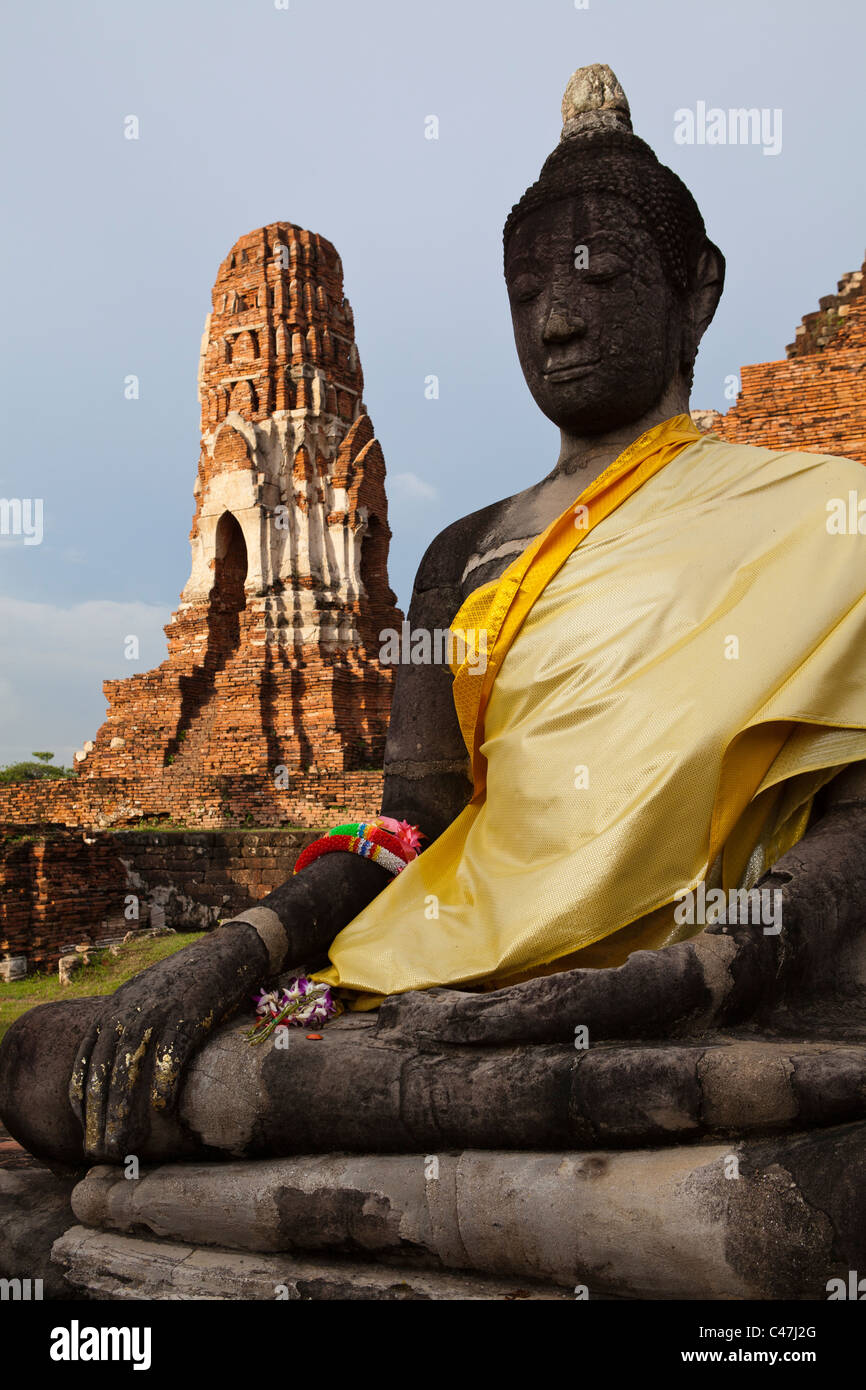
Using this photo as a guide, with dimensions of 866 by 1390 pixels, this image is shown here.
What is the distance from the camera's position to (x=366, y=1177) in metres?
1.78

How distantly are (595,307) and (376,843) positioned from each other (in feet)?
4.68

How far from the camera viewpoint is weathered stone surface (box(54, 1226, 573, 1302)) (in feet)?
5.51

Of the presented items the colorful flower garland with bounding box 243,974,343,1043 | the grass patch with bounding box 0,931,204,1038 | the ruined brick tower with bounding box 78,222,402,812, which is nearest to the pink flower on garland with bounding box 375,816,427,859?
the colorful flower garland with bounding box 243,974,343,1043

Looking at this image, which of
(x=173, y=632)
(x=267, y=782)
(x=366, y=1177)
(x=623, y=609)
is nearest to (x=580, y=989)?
(x=366, y=1177)

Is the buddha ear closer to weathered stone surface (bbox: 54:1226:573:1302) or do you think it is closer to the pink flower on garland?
the pink flower on garland

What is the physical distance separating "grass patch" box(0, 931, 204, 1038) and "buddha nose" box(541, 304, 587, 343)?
289 inches

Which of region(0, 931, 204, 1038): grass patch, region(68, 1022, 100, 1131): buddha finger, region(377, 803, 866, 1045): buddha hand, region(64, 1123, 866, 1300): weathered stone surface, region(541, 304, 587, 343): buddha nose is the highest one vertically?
region(541, 304, 587, 343): buddha nose

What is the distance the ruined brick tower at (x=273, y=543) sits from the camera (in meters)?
18.8

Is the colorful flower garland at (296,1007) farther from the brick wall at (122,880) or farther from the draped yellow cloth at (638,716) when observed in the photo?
the brick wall at (122,880)

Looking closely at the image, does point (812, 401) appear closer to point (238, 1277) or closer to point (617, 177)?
point (617, 177)

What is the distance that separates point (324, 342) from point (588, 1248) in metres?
20.6
